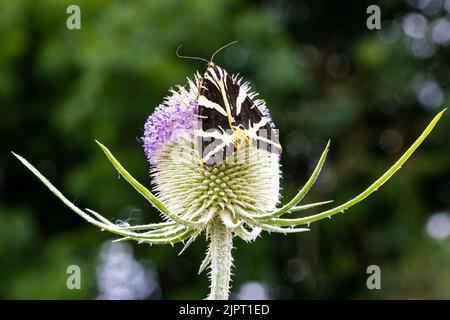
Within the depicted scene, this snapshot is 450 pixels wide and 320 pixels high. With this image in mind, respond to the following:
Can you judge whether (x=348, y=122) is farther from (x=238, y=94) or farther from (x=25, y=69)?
(x=238, y=94)

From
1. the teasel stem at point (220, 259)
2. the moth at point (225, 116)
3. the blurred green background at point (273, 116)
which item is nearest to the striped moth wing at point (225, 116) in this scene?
the moth at point (225, 116)

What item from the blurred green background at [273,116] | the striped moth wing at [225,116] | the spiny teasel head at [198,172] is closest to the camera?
the striped moth wing at [225,116]

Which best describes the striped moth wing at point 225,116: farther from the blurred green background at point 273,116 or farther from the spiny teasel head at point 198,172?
the blurred green background at point 273,116

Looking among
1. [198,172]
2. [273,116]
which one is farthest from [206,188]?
[273,116]

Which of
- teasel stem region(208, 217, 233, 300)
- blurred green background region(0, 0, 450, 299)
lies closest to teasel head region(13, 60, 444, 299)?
teasel stem region(208, 217, 233, 300)

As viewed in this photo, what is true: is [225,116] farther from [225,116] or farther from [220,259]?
[220,259]

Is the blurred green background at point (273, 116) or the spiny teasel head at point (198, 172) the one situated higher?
the blurred green background at point (273, 116)
